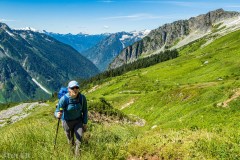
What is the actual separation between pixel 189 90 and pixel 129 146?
3270cm

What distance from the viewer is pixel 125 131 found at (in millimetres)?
16875

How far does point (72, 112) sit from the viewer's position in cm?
1288

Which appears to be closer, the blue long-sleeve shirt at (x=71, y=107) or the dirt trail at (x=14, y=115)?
the blue long-sleeve shirt at (x=71, y=107)

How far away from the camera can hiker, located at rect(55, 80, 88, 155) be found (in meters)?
12.7

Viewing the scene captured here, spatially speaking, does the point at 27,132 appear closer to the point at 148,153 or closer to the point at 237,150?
the point at 148,153

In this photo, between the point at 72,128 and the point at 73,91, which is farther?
the point at 72,128

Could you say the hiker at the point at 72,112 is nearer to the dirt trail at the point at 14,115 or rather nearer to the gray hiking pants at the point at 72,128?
the gray hiking pants at the point at 72,128

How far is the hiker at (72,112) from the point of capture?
499 inches

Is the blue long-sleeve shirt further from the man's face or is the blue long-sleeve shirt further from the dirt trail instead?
the dirt trail

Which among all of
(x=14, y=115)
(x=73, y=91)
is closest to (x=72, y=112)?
(x=73, y=91)

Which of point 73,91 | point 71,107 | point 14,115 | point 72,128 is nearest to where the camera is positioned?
point 73,91

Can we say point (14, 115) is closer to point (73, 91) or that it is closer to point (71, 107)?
point (71, 107)

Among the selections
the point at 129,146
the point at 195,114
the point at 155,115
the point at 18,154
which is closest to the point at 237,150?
the point at 129,146

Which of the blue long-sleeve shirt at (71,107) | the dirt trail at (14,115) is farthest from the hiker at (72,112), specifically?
the dirt trail at (14,115)
